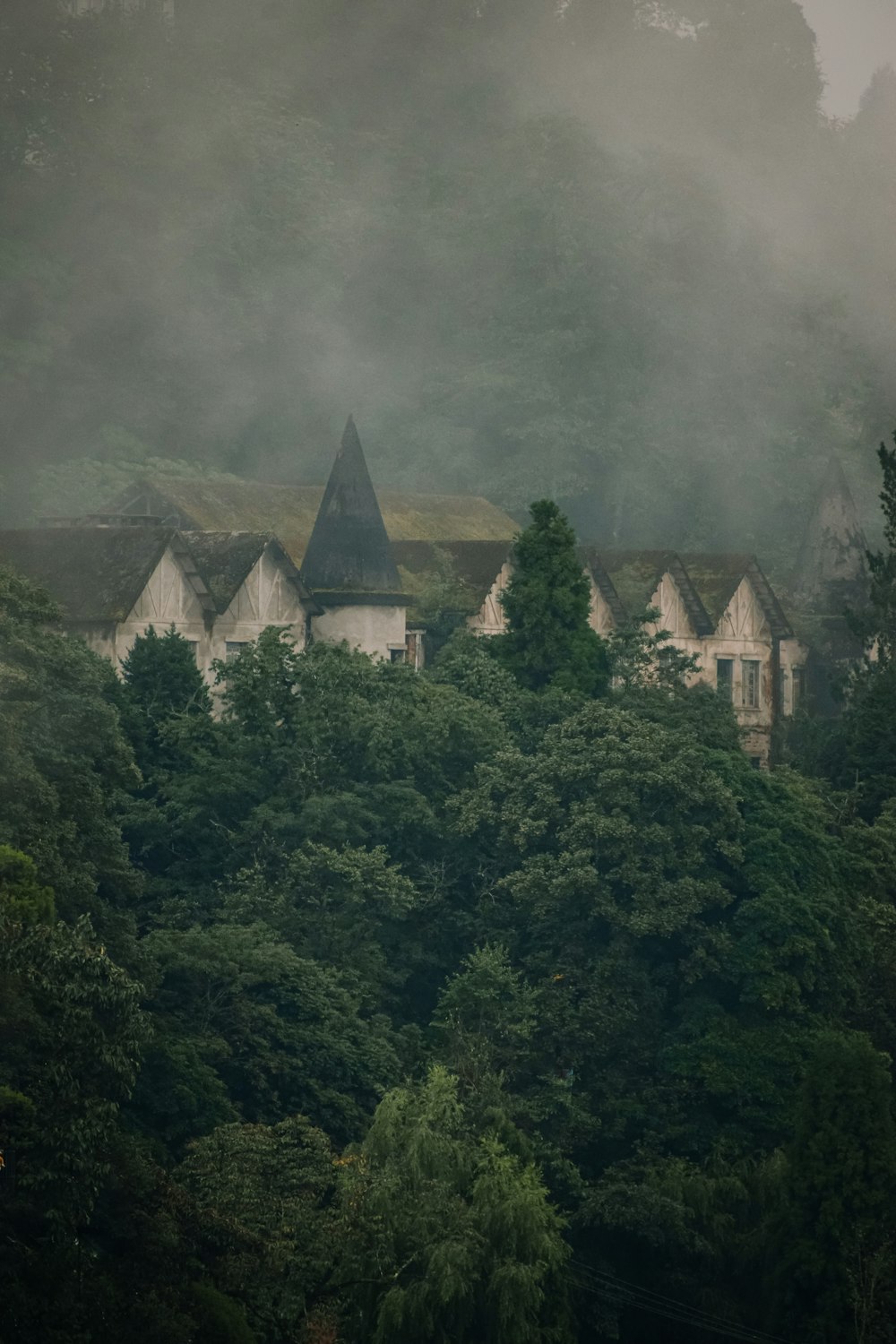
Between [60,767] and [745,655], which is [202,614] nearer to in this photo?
[60,767]

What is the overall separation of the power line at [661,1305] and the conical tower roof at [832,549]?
31638 millimetres

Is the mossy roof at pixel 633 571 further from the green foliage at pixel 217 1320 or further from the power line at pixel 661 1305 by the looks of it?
the green foliage at pixel 217 1320

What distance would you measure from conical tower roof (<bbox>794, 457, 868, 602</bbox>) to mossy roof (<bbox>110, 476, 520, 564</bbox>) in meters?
9.01

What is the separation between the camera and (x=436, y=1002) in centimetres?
4125

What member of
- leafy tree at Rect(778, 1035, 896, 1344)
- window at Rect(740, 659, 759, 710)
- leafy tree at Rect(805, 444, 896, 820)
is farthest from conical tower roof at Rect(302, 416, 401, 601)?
leafy tree at Rect(778, 1035, 896, 1344)

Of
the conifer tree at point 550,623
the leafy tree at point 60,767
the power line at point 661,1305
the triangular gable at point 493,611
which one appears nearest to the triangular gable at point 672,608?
the triangular gable at point 493,611

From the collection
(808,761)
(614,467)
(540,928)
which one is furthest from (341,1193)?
(614,467)

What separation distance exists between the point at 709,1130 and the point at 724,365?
46432 mm

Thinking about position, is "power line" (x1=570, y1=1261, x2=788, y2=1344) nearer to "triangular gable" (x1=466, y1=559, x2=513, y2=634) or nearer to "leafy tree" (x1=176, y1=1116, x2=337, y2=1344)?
"leafy tree" (x1=176, y1=1116, x2=337, y2=1344)

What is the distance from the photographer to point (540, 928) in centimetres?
4088

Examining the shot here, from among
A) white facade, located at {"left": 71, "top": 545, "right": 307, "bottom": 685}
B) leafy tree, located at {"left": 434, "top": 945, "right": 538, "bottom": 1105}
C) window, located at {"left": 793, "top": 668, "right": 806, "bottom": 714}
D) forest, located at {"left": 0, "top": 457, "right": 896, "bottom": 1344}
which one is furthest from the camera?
window, located at {"left": 793, "top": 668, "right": 806, "bottom": 714}

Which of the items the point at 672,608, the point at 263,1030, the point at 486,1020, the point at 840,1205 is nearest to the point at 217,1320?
the point at 263,1030

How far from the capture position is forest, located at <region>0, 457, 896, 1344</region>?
30141 millimetres

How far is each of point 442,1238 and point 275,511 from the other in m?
25.1
